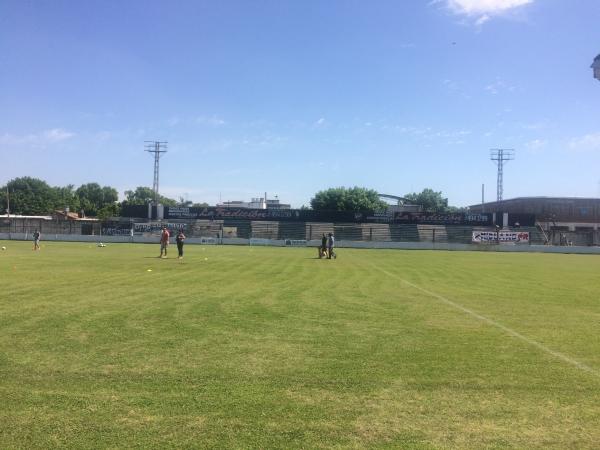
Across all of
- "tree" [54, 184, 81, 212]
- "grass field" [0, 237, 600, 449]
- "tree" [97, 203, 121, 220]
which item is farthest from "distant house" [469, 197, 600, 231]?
"tree" [54, 184, 81, 212]

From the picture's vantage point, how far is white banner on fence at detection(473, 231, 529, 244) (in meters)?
63.1

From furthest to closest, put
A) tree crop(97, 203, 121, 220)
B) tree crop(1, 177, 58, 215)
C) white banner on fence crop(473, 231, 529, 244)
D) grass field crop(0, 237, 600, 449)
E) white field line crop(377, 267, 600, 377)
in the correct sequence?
1. tree crop(1, 177, 58, 215)
2. tree crop(97, 203, 121, 220)
3. white banner on fence crop(473, 231, 529, 244)
4. white field line crop(377, 267, 600, 377)
5. grass field crop(0, 237, 600, 449)

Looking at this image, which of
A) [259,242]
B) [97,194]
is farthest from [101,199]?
[259,242]

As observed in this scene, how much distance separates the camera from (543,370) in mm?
6145

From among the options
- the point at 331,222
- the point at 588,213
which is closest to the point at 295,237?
the point at 331,222

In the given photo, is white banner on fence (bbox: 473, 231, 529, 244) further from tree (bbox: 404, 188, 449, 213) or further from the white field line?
the white field line

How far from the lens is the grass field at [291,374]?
4180 millimetres

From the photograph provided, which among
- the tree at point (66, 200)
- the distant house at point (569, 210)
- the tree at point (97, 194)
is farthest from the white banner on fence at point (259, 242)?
the tree at point (97, 194)

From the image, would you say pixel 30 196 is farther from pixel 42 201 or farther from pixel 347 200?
pixel 347 200

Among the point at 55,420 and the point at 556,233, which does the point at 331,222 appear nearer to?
the point at 556,233

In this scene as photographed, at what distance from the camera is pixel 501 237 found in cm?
6344

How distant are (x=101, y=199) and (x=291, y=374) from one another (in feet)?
490

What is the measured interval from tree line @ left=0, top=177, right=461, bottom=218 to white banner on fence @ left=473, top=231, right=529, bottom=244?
89.1ft

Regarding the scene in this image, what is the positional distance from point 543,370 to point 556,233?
70.2m
